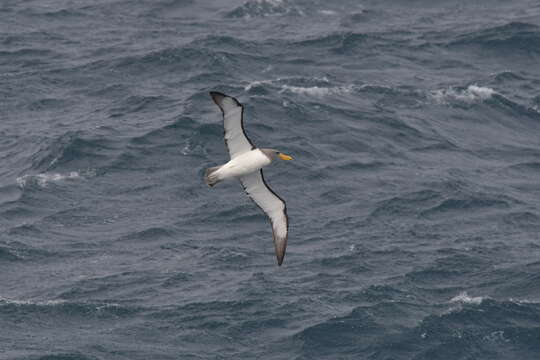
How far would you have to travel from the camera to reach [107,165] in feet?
257

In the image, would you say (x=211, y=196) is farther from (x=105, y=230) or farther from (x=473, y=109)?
(x=473, y=109)

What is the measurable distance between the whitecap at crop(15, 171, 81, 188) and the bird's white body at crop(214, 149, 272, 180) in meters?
27.3

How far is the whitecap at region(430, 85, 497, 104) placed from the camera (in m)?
88.9

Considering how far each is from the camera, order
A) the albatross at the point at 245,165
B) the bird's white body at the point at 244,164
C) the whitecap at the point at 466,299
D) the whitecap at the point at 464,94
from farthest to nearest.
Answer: the whitecap at the point at 464,94 → the whitecap at the point at 466,299 → the bird's white body at the point at 244,164 → the albatross at the point at 245,165

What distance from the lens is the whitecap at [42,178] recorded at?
76.6 meters

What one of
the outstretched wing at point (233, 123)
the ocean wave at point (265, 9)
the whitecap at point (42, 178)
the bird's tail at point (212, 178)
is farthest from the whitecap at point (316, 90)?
the bird's tail at point (212, 178)

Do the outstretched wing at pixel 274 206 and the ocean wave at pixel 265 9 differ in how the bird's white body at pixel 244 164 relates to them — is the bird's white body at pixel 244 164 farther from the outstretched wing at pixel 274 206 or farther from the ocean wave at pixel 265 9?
the ocean wave at pixel 265 9

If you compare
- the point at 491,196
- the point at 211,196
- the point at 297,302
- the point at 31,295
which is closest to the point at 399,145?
the point at 491,196

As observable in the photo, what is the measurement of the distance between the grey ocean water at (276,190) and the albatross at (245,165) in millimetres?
10166

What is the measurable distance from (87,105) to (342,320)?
29489mm

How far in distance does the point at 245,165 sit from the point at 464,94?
40.7 m

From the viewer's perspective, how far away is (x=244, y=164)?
51.4 metres

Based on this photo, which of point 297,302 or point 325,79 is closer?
point 297,302

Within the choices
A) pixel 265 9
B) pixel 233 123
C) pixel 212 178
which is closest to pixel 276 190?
pixel 212 178
